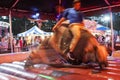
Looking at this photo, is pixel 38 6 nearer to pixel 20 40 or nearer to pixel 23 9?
pixel 23 9

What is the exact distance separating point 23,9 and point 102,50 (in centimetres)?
551

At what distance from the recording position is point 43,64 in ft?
11.7

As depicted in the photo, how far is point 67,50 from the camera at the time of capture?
329cm

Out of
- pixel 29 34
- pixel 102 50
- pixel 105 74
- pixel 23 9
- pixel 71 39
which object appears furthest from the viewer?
pixel 29 34

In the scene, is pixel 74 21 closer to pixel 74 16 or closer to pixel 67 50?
pixel 74 16

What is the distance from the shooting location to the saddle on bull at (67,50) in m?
2.88

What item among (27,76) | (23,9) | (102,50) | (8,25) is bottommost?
(27,76)

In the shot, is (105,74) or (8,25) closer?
(105,74)

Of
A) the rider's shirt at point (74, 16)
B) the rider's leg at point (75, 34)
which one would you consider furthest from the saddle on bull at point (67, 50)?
the rider's shirt at point (74, 16)

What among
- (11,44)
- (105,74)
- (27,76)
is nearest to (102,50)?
(105,74)

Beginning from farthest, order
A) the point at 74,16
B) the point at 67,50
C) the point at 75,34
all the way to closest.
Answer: the point at 67,50 < the point at 74,16 < the point at 75,34

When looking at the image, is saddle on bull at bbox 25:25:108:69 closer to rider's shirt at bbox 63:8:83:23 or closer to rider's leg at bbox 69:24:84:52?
rider's leg at bbox 69:24:84:52

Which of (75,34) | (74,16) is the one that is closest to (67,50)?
(75,34)

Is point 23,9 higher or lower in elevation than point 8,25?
higher
